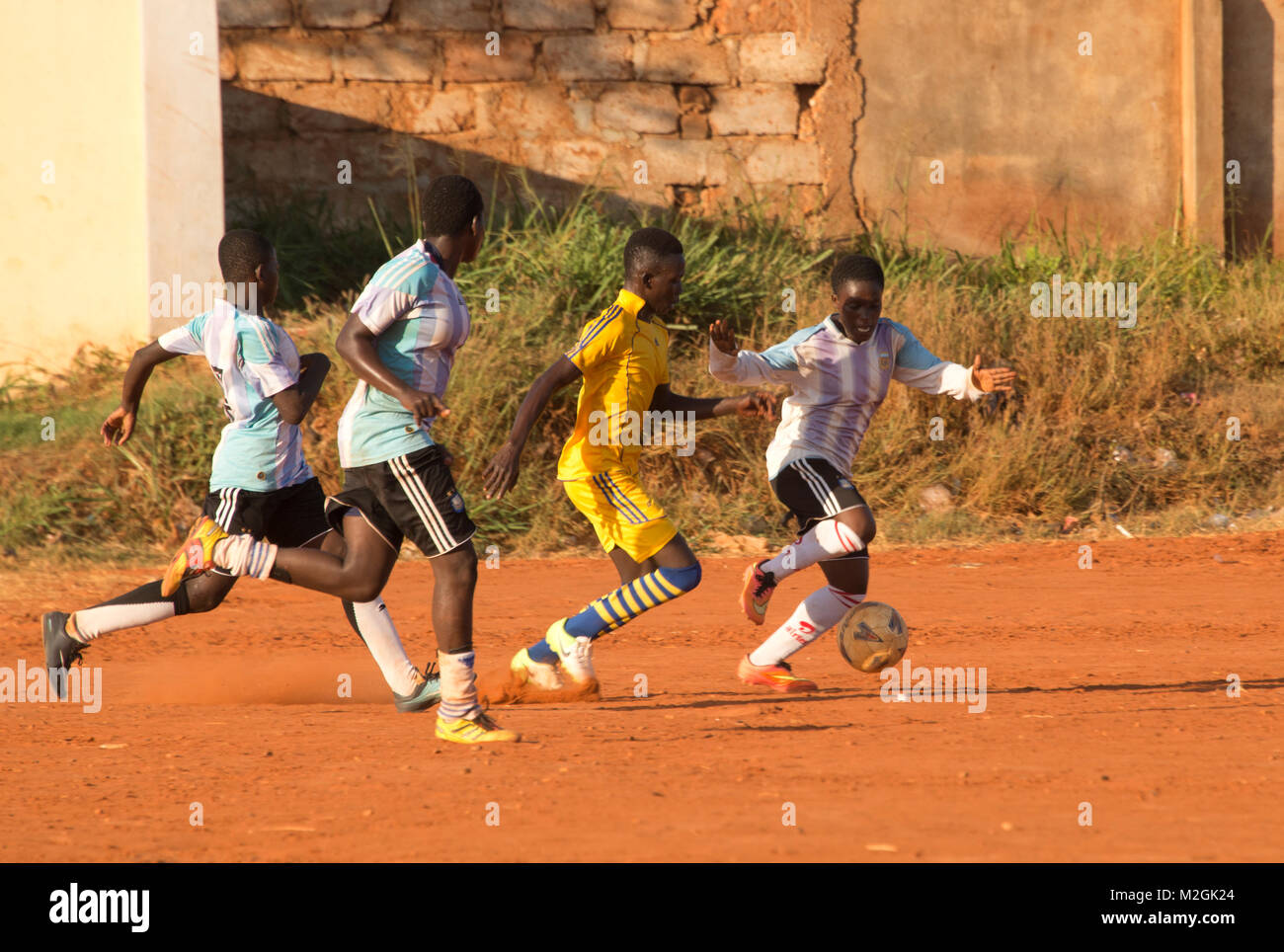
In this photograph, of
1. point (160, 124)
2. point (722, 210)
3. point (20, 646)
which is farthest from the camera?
point (722, 210)

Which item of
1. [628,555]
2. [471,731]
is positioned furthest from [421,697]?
[628,555]

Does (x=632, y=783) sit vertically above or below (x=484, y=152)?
below

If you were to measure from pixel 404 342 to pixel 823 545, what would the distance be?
182 centimetres

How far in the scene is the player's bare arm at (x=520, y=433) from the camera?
4.59 meters

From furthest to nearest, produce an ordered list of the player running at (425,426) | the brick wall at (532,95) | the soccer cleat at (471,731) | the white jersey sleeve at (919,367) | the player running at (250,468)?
1. the brick wall at (532,95)
2. the white jersey sleeve at (919,367)
3. the player running at (250,468)
4. the soccer cleat at (471,731)
5. the player running at (425,426)

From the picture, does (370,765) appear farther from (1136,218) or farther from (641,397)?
(1136,218)

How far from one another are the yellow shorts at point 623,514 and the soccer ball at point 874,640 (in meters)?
0.77

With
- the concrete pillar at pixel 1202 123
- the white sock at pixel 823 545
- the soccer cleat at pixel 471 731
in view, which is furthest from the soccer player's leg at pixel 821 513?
the concrete pillar at pixel 1202 123

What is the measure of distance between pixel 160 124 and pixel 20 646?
475 cm

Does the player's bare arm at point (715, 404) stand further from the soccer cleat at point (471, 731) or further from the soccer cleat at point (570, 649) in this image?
the soccer cleat at point (471, 731)

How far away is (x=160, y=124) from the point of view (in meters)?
10.1

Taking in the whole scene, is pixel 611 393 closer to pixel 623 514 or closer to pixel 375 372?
pixel 623 514

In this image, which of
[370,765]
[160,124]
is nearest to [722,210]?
[160,124]

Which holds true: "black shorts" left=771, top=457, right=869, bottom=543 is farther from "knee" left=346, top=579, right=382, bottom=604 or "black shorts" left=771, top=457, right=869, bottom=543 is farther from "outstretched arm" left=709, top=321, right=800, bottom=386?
"knee" left=346, top=579, right=382, bottom=604
